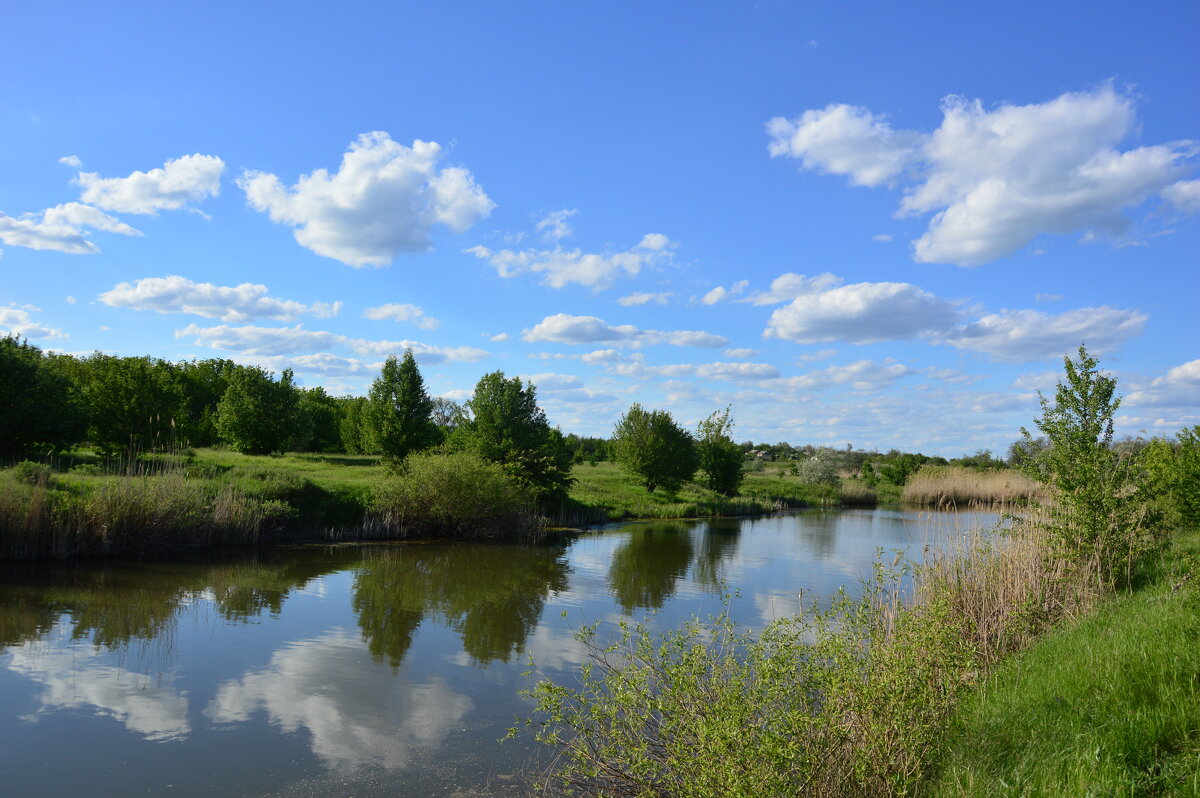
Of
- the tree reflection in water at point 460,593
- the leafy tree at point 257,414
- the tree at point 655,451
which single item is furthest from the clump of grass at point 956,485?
the leafy tree at point 257,414

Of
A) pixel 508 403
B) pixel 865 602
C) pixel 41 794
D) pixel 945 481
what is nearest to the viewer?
pixel 41 794

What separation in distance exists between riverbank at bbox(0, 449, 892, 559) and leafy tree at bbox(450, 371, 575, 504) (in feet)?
4.49

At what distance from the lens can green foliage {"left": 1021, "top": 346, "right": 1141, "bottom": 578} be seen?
10555mm

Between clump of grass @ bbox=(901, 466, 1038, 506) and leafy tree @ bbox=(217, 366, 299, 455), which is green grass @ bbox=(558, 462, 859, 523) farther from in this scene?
leafy tree @ bbox=(217, 366, 299, 455)

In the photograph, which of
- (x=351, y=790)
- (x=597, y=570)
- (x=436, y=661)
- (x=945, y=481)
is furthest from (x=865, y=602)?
(x=945, y=481)

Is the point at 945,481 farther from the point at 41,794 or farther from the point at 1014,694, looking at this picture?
the point at 41,794

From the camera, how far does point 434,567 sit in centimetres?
2034

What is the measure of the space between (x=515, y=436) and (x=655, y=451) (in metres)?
13.8

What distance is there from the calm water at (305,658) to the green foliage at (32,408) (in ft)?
34.3

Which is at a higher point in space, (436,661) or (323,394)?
(323,394)

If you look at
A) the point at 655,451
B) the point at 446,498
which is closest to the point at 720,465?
the point at 655,451

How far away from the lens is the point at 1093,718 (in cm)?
515

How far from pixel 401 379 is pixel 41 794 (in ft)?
106

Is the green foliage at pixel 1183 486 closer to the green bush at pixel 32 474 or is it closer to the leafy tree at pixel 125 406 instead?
the green bush at pixel 32 474
